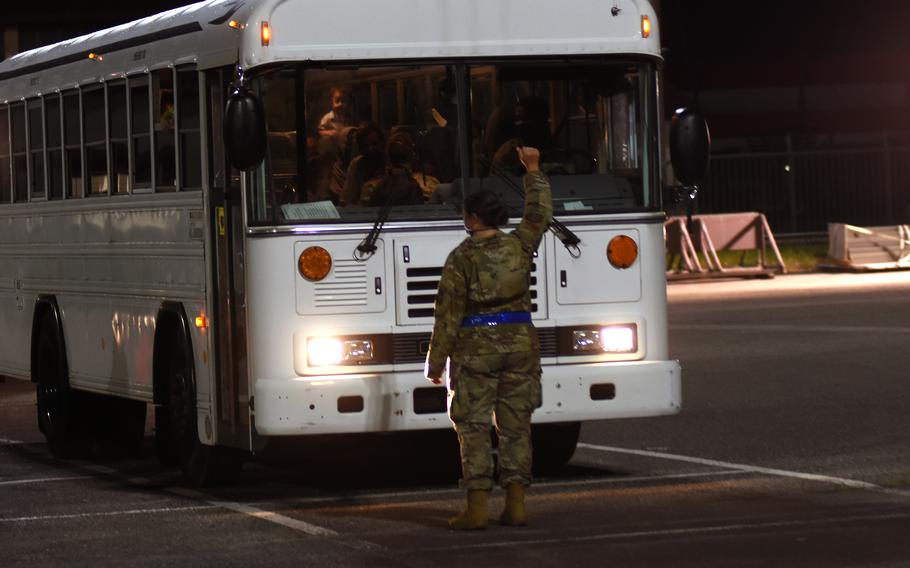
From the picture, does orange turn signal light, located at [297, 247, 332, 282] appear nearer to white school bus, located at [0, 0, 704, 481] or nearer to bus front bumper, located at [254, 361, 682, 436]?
white school bus, located at [0, 0, 704, 481]

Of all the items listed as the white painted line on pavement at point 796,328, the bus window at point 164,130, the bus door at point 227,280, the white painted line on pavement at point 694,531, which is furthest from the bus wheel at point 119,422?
the white painted line on pavement at point 796,328

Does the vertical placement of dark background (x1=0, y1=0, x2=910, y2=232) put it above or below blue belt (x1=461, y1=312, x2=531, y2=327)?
above

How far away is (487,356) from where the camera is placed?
9.76 meters

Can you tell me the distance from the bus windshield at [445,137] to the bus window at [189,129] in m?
1.01

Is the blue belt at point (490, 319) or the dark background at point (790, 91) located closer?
the blue belt at point (490, 319)

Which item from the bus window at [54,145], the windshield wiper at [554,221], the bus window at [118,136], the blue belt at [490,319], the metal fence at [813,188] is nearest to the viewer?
the blue belt at [490,319]

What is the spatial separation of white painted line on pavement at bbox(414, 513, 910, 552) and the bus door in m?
2.26

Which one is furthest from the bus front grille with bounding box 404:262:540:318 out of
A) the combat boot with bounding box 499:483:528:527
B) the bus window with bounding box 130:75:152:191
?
the bus window with bounding box 130:75:152:191

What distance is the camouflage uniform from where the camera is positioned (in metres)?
9.74

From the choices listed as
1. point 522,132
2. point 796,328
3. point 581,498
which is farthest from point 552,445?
point 796,328

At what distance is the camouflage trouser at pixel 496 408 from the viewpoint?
976 centimetres

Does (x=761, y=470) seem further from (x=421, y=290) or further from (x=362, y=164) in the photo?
(x=362, y=164)

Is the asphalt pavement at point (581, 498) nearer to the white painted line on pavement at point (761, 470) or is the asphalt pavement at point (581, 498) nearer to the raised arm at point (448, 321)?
the white painted line on pavement at point (761, 470)

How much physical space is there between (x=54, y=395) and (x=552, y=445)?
4006mm
